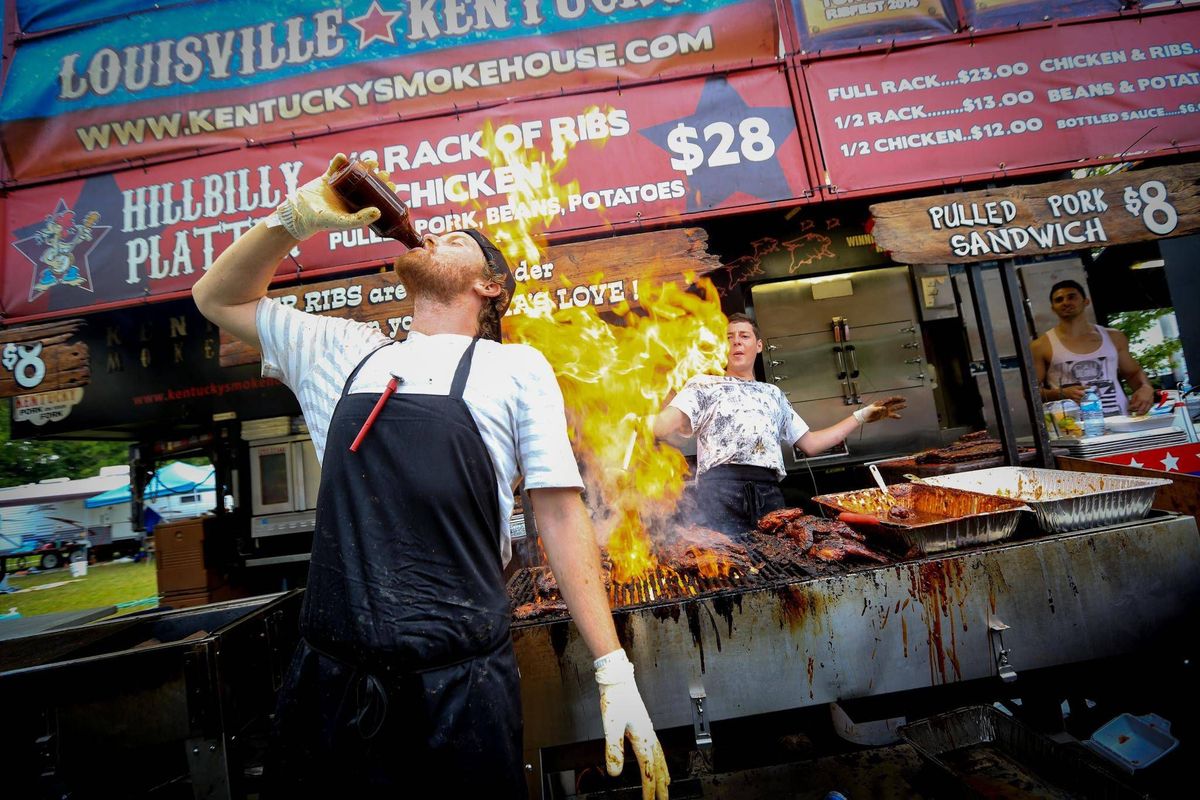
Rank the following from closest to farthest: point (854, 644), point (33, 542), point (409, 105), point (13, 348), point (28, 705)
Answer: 1. point (28, 705)
2. point (854, 644)
3. point (13, 348)
4. point (409, 105)
5. point (33, 542)

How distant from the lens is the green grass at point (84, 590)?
13.1 m

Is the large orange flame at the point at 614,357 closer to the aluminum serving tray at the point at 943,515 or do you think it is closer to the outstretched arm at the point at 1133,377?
the aluminum serving tray at the point at 943,515

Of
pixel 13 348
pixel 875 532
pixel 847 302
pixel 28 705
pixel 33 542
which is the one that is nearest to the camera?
pixel 28 705

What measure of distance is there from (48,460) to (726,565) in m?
46.7

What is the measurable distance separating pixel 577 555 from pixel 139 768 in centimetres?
286

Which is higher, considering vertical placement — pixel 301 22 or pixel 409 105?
pixel 301 22

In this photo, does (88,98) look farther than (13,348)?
Yes

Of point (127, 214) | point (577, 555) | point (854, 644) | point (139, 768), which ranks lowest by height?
point (139, 768)

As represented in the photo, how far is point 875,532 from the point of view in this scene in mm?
3205

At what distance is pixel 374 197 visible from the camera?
7.77ft

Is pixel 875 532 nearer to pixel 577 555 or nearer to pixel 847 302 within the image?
pixel 577 555

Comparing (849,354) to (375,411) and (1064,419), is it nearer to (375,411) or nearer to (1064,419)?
(1064,419)

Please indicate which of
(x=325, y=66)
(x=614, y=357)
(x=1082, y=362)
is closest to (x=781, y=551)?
(x=614, y=357)

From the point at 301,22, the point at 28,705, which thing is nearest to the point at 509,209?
the point at 301,22
